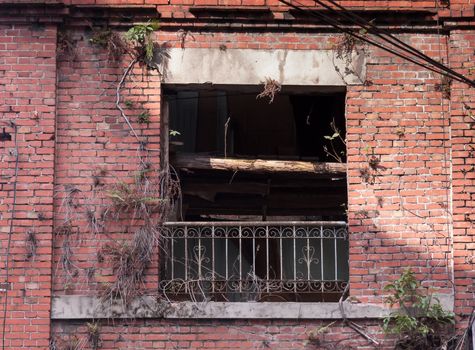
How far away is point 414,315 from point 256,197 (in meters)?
2.90

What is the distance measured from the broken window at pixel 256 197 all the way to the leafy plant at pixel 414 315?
2.17 feet

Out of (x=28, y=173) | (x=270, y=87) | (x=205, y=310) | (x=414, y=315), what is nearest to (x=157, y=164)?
(x=28, y=173)

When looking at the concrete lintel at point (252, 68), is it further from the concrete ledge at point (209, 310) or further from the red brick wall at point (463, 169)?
the concrete ledge at point (209, 310)

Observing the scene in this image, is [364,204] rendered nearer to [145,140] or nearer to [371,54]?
[371,54]

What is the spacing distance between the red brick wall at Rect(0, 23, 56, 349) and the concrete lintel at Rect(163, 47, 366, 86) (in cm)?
129

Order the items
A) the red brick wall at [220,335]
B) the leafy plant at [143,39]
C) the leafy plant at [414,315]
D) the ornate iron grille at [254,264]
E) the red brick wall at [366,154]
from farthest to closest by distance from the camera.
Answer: the leafy plant at [143,39] → the ornate iron grille at [254,264] → the red brick wall at [366,154] → the red brick wall at [220,335] → the leafy plant at [414,315]

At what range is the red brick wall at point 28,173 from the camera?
7.49 m

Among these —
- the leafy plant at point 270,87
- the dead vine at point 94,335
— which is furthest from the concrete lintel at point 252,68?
the dead vine at point 94,335

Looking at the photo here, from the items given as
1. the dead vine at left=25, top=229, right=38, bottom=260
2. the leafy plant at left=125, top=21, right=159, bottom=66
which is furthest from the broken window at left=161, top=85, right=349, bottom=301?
the dead vine at left=25, top=229, right=38, bottom=260

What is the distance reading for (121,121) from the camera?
7.90m

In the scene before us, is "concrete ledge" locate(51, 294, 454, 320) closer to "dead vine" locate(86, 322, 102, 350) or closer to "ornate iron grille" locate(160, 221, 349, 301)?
"dead vine" locate(86, 322, 102, 350)

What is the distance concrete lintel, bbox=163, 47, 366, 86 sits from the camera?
801 centimetres

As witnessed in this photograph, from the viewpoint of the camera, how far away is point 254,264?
7.79 metres

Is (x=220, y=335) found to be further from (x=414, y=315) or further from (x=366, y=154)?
(x=366, y=154)
